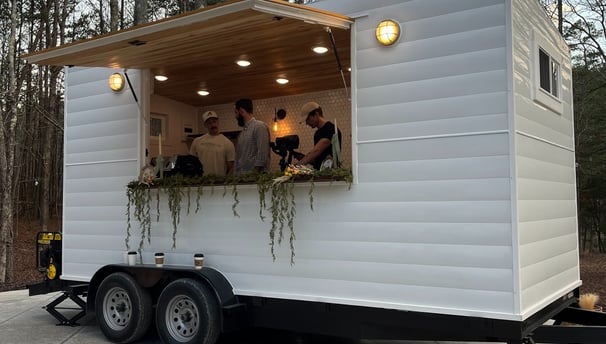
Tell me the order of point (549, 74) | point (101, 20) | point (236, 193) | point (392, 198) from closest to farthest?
point (392, 198)
point (549, 74)
point (236, 193)
point (101, 20)

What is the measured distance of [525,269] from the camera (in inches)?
134

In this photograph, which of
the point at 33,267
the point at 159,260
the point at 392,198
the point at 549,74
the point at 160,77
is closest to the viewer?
the point at 392,198

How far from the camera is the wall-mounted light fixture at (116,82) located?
536cm

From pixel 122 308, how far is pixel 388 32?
10.9ft

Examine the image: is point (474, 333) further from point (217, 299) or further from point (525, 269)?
point (217, 299)

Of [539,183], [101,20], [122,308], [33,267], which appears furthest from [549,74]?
[101,20]

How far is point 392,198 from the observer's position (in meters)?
3.77

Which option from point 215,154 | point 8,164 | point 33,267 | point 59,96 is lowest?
point 33,267

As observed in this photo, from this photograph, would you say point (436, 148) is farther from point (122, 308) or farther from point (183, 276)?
point (122, 308)

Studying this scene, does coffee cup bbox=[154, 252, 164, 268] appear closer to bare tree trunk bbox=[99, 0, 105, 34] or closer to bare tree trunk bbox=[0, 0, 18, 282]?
bare tree trunk bbox=[0, 0, 18, 282]

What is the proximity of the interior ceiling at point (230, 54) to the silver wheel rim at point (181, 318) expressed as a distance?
6.77 ft

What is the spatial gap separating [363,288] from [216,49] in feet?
7.86

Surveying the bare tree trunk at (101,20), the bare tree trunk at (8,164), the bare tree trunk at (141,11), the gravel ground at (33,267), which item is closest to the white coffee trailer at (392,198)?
the gravel ground at (33,267)

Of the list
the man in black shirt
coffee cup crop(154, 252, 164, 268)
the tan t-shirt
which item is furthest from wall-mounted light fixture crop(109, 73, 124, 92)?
the man in black shirt
